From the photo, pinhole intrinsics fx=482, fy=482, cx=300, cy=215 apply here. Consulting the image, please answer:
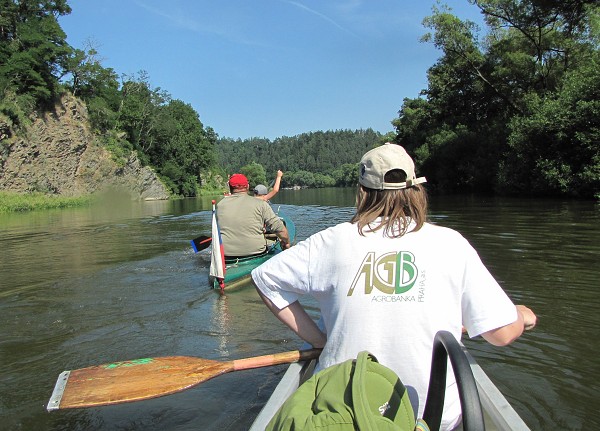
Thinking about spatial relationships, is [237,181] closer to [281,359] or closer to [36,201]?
[281,359]

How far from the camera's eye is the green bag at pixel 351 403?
1319 mm

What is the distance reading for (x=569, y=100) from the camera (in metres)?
23.3

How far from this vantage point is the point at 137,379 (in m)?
3.07

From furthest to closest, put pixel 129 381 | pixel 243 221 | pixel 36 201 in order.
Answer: pixel 36 201 → pixel 243 221 → pixel 129 381

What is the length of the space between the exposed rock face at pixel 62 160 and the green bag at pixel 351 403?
40.2 metres

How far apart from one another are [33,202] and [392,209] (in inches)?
1474

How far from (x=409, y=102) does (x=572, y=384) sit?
5696 centimetres

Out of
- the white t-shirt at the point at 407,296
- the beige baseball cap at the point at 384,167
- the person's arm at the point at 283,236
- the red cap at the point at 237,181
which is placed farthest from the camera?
the person's arm at the point at 283,236

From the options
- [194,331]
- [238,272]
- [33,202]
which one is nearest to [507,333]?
[194,331]

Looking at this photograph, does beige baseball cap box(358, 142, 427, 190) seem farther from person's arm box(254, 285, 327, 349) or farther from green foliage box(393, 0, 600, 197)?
green foliage box(393, 0, 600, 197)

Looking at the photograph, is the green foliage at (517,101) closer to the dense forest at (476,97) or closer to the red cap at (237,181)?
the dense forest at (476,97)

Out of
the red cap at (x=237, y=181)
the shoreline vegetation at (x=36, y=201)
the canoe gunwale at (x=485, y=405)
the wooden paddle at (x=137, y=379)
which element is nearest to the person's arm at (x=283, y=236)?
the red cap at (x=237, y=181)

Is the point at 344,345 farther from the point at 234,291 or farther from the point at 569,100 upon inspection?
the point at 569,100

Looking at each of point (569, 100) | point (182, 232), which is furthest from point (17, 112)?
point (569, 100)
